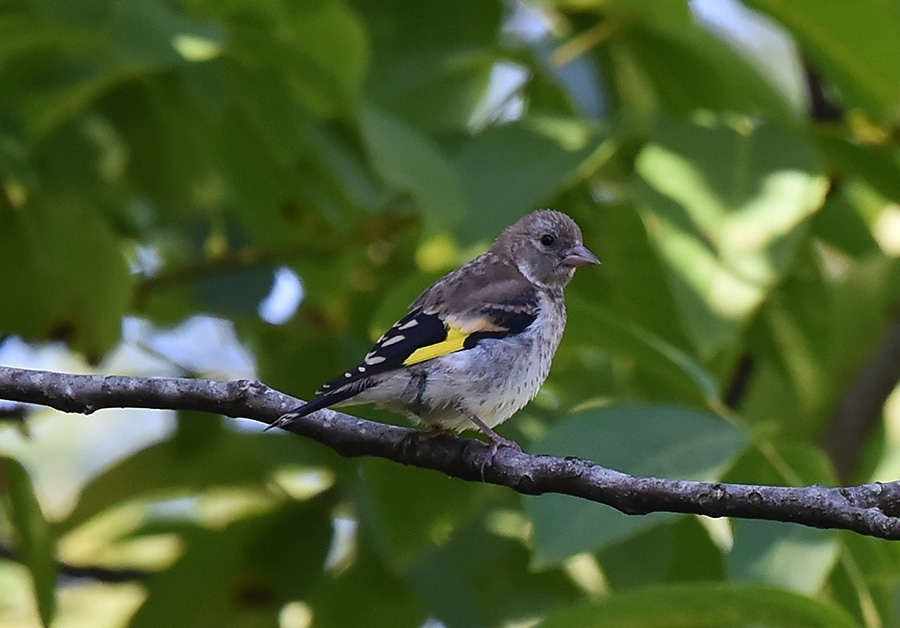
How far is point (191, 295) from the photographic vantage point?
4758 mm

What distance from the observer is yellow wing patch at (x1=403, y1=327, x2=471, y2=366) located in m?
3.23

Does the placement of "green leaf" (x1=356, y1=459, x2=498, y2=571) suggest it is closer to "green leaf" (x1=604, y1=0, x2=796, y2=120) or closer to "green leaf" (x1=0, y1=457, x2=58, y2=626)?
"green leaf" (x1=0, y1=457, x2=58, y2=626)

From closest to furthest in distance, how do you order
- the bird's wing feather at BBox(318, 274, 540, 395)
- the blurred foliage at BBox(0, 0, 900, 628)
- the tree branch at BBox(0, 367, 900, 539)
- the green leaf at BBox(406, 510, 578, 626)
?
the tree branch at BBox(0, 367, 900, 539) → the blurred foliage at BBox(0, 0, 900, 628) → the bird's wing feather at BBox(318, 274, 540, 395) → the green leaf at BBox(406, 510, 578, 626)

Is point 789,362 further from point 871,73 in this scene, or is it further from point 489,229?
point 489,229

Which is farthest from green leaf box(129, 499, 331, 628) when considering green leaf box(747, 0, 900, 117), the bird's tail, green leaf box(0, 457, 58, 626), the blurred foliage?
green leaf box(747, 0, 900, 117)

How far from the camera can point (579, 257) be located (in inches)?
156

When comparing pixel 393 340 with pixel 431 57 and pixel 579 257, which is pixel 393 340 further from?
pixel 431 57

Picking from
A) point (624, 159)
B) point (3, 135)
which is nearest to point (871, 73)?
point (624, 159)

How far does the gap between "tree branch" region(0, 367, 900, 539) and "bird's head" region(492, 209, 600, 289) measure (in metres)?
1.36

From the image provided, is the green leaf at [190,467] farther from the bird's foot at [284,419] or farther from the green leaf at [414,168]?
the bird's foot at [284,419]

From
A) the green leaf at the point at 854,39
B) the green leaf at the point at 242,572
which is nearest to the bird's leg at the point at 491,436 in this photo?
the green leaf at the point at 242,572

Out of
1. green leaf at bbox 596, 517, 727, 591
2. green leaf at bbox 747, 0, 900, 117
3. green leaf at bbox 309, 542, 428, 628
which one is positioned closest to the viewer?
green leaf at bbox 596, 517, 727, 591

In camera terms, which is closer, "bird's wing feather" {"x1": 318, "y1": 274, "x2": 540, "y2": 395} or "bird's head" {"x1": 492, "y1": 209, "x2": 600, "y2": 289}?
"bird's wing feather" {"x1": 318, "y1": 274, "x2": 540, "y2": 395}

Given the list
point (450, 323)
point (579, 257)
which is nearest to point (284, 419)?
point (450, 323)
